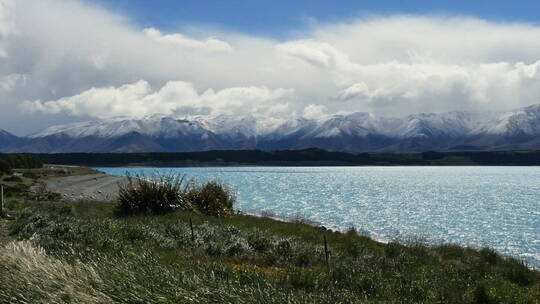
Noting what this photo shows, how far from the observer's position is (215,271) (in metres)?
8.77

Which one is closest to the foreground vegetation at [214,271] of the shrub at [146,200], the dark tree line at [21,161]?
the shrub at [146,200]

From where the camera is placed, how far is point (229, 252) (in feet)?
50.9

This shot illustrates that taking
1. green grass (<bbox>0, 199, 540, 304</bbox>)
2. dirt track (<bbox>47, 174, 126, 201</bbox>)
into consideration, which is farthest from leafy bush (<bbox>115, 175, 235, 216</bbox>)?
dirt track (<bbox>47, 174, 126, 201</bbox>)

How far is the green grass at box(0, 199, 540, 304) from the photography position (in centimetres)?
584

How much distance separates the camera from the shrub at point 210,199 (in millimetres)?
27922

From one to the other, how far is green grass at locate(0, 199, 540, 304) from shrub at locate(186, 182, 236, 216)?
3.49 m

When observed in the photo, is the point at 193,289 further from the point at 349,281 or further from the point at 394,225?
the point at 394,225

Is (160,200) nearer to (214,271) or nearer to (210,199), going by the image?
(210,199)

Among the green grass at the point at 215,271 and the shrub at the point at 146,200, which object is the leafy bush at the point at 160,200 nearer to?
the shrub at the point at 146,200

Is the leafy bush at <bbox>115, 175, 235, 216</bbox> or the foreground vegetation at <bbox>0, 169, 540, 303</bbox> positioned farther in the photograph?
the leafy bush at <bbox>115, 175, 235, 216</bbox>

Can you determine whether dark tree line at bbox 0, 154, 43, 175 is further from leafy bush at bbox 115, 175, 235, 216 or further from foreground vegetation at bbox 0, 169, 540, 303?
foreground vegetation at bbox 0, 169, 540, 303

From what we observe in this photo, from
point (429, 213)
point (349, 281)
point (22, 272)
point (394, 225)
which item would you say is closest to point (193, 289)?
point (22, 272)

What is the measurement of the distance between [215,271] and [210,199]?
20.0 m

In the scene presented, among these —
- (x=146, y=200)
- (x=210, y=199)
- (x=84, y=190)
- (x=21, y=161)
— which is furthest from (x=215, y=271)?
(x=21, y=161)
